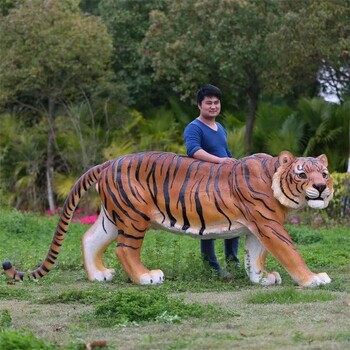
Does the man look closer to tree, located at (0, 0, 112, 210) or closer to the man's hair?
the man's hair

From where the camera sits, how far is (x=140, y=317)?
6.66 m

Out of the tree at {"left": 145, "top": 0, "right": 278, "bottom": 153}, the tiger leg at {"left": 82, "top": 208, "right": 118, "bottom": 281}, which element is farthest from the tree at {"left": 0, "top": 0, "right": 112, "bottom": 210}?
the tiger leg at {"left": 82, "top": 208, "right": 118, "bottom": 281}

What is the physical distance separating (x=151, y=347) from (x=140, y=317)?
90cm

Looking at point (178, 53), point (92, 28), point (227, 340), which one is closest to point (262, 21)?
point (178, 53)

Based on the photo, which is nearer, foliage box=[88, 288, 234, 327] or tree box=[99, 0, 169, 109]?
foliage box=[88, 288, 234, 327]

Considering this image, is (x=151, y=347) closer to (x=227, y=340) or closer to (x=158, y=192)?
(x=227, y=340)

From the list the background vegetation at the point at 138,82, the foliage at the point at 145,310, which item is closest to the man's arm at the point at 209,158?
the foliage at the point at 145,310

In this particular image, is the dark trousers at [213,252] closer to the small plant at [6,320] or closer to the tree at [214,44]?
the small plant at [6,320]

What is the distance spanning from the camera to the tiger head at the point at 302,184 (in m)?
8.48

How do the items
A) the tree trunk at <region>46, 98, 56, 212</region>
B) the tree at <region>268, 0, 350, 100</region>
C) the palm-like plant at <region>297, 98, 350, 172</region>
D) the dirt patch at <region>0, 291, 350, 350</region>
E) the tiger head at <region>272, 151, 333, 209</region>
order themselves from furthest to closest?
1. the tree trunk at <region>46, 98, 56, 212</region>
2. the palm-like plant at <region>297, 98, 350, 172</region>
3. the tree at <region>268, 0, 350, 100</region>
4. the tiger head at <region>272, 151, 333, 209</region>
5. the dirt patch at <region>0, 291, 350, 350</region>

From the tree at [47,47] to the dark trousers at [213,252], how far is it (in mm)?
10882

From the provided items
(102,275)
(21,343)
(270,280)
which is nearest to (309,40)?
(102,275)

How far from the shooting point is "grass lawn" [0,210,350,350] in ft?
19.3

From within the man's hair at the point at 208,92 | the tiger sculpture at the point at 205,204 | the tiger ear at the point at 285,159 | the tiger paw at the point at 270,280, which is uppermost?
the man's hair at the point at 208,92
